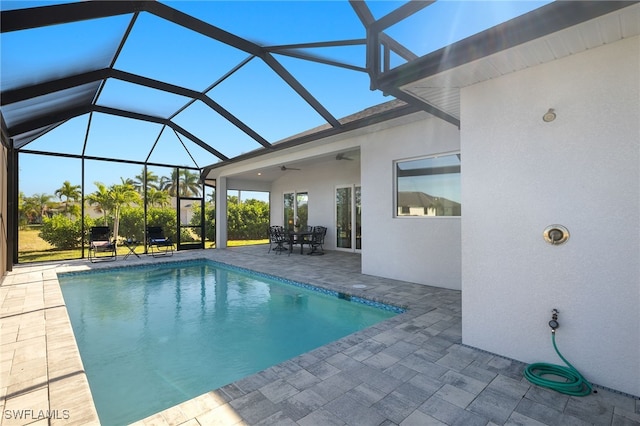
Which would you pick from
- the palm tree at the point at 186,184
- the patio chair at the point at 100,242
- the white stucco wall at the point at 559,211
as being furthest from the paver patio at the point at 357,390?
the palm tree at the point at 186,184

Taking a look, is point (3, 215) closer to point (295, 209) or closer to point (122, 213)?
point (122, 213)

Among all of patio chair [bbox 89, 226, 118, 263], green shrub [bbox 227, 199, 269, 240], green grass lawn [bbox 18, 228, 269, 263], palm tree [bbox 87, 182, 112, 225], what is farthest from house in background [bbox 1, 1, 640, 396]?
palm tree [bbox 87, 182, 112, 225]

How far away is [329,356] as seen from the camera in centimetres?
281

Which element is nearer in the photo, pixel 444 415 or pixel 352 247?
pixel 444 415

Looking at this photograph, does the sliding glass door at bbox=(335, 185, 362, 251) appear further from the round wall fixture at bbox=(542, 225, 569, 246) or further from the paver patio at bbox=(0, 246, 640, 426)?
the round wall fixture at bbox=(542, 225, 569, 246)

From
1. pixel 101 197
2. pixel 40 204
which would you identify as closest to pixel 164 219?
pixel 101 197

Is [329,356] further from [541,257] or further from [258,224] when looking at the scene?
[258,224]

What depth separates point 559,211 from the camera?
2.50 m

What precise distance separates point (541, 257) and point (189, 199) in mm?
11515

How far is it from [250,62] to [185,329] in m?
4.69

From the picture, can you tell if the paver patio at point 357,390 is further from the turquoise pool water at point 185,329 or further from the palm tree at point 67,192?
the palm tree at point 67,192

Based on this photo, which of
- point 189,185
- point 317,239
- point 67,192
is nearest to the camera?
point 317,239

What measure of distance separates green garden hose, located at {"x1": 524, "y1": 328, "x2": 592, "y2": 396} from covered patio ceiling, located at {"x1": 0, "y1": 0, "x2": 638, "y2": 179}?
7.76 ft

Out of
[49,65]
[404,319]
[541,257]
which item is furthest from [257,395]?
[49,65]
